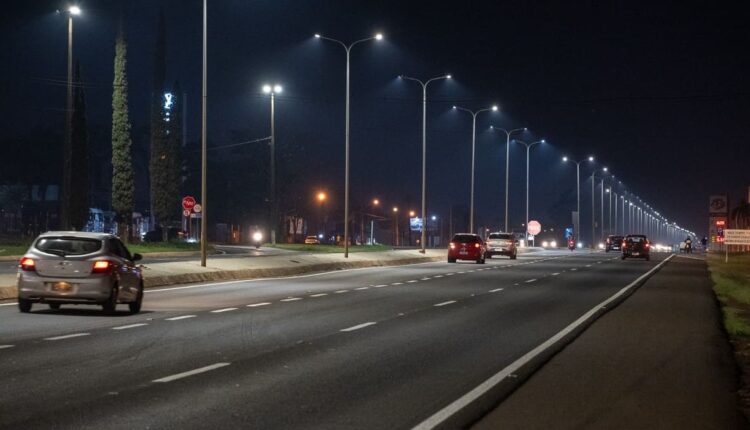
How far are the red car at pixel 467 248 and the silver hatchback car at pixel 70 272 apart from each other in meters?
37.9

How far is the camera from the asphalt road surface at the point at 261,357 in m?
9.41

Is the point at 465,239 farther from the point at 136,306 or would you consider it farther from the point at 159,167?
the point at 136,306

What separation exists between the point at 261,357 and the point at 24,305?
27.2ft

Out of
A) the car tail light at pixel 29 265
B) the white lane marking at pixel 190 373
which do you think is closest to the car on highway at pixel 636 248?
the car tail light at pixel 29 265

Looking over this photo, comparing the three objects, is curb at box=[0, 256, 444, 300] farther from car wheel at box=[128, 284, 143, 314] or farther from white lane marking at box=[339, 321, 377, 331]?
white lane marking at box=[339, 321, 377, 331]

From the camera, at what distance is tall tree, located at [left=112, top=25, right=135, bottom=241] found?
64.4m

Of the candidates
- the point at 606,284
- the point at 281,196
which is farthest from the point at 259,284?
the point at 281,196

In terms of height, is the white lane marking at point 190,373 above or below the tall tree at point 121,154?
below

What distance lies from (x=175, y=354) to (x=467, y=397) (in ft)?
15.6

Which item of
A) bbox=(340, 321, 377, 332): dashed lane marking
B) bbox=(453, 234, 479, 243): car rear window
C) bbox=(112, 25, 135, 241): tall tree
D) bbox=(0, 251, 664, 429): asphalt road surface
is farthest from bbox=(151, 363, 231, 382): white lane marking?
bbox=(112, 25, 135, 241): tall tree

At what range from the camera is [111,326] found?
698 inches

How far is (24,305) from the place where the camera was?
66.2ft

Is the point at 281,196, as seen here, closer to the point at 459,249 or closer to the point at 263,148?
the point at 263,148

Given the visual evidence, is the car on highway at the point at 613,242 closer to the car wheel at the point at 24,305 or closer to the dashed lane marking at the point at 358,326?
the dashed lane marking at the point at 358,326
